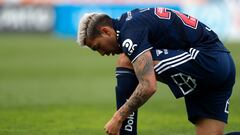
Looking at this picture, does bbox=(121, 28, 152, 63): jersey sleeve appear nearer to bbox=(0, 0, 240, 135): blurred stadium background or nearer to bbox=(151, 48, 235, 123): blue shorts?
bbox=(151, 48, 235, 123): blue shorts

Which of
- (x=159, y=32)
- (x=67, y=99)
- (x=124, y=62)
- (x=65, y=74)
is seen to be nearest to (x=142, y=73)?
(x=159, y=32)

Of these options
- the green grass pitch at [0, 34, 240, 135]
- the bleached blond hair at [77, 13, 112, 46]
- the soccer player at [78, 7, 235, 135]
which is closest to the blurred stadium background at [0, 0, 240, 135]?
the green grass pitch at [0, 34, 240, 135]

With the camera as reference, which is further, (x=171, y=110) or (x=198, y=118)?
(x=171, y=110)

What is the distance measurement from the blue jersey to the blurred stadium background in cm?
249

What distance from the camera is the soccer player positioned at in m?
6.95

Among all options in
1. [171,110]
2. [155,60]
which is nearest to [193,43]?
[155,60]

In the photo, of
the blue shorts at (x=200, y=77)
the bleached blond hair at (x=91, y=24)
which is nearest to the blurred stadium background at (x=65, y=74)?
the blue shorts at (x=200, y=77)

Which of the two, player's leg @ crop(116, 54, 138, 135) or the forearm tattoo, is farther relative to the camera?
player's leg @ crop(116, 54, 138, 135)

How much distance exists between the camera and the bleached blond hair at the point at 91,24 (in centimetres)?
715

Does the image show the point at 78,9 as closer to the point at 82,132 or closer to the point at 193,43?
the point at 82,132

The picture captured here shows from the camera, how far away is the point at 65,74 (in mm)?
19250

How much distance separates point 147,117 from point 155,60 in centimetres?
457

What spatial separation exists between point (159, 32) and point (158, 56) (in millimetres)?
243

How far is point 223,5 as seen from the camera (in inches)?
1147
